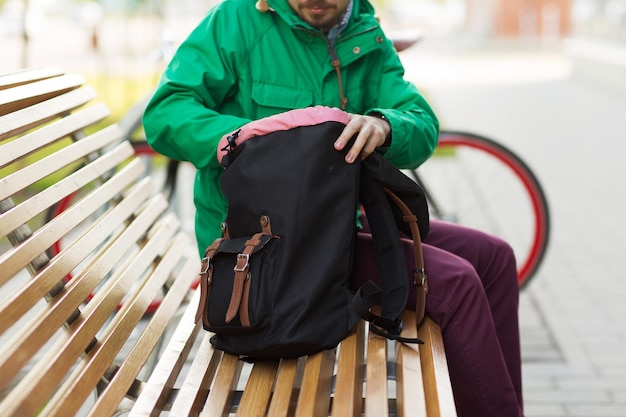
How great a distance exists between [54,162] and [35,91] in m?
0.21

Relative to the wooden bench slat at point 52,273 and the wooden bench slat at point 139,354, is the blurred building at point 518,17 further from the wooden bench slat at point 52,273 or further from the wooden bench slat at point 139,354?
the wooden bench slat at point 52,273

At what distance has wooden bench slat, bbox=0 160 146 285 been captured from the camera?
184cm

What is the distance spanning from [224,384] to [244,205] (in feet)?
1.35

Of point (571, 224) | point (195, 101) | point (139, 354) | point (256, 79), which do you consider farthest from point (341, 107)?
point (571, 224)

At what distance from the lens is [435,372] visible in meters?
2.01

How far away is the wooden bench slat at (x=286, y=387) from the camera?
6.19ft

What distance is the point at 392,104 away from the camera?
8.61 ft

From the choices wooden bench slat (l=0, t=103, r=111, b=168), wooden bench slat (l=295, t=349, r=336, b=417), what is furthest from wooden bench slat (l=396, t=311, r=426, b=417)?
wooden bench slat (l=0, t=103, r=111, b=168)

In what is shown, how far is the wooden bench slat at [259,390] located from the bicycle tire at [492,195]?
88.3 inches

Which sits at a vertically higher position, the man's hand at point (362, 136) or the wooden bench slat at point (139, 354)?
the man's hand at point (362, 136)

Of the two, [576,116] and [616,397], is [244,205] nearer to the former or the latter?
[616,397]

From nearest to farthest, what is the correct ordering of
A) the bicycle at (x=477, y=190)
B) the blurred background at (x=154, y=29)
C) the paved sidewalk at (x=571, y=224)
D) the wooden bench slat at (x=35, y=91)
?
the wooden bench slat at (x=35, y=91), the paved sidewalk at (x=571, y=224), the bicycle at (x=477, y=190), the blurred background at (x=154, y=29)

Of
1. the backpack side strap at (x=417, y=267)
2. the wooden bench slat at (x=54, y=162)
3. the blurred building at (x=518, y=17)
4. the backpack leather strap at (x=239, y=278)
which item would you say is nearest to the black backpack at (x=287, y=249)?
the backpack leather strap at (x=239, y=278)

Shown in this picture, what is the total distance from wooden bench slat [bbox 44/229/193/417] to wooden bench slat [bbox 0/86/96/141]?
455 millimetres
